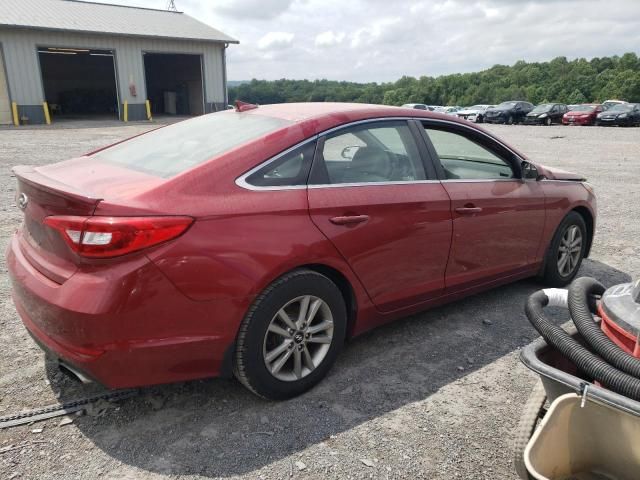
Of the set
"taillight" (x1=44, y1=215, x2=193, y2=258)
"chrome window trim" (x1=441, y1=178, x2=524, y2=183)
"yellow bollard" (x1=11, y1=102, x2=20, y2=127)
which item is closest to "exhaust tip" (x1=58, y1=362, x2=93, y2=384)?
"taillight" (x1=44, y1=215, x2=193, y2=258)

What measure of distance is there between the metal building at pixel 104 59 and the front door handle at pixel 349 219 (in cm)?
2514

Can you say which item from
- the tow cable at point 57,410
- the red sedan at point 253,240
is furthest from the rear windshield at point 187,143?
the tow cable at point 57,410

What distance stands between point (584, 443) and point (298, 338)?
1.44m

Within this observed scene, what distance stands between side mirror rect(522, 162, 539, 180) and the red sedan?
9.2 inches

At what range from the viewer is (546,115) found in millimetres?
32969

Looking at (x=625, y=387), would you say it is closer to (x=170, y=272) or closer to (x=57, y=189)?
(x=170, y=272)

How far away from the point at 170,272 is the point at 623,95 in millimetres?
69334

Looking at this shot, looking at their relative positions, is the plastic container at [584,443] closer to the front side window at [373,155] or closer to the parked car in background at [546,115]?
the front side window at [373,155]

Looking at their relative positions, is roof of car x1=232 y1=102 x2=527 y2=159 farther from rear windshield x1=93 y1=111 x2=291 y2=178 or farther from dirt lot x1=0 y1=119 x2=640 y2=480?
dirt lot x1=0 y1=119 x2=640 y2=480

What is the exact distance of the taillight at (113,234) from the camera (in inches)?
89.7

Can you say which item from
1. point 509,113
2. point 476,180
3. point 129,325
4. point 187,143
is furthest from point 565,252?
point 509,113

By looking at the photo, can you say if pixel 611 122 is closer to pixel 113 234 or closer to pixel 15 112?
pixel 15 112

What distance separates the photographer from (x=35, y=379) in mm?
3061

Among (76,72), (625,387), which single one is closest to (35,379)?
(625,387)
